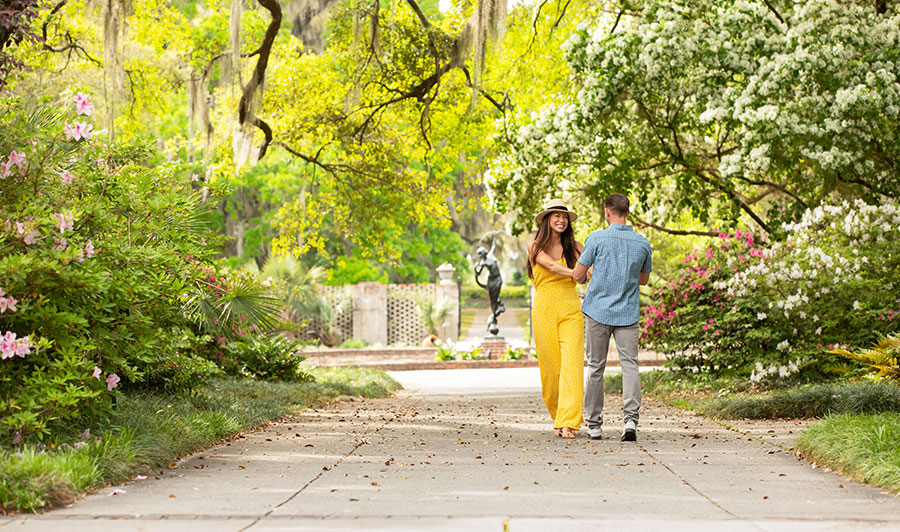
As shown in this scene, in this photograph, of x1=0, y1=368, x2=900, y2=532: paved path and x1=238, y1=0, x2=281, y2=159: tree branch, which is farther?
x1=238, y1=0, x2=281, y2=159: tree branch

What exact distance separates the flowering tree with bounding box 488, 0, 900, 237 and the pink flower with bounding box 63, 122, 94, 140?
8180mm

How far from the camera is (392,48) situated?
53.2 ft

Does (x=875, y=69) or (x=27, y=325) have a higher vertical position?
(x=875, y=69)

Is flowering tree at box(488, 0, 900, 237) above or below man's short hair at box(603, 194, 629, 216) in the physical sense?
above

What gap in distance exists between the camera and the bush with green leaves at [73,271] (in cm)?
582

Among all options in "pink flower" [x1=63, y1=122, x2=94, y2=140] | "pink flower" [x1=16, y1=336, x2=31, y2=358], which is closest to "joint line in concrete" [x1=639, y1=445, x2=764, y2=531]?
"pink flower" [x1=16, y1=336, x2=31, y2=358]

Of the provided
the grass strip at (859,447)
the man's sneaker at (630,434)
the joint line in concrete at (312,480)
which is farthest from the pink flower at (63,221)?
the grass strip at (859,447)

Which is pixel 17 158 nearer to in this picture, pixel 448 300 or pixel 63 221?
pixel 63 221

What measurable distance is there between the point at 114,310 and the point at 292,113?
11.7 m

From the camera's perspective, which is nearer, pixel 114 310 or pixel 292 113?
pixel 114 310

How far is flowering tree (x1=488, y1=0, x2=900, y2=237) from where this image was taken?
1217 centimetres

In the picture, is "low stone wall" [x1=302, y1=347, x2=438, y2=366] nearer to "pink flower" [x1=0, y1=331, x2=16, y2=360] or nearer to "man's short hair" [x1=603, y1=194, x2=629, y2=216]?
"man's short hair" [x1=603, y1=194, x2=629, y2=216]

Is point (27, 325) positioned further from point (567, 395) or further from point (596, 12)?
point (596, 12)

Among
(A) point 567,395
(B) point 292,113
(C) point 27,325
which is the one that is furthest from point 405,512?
(B) point 292,113
